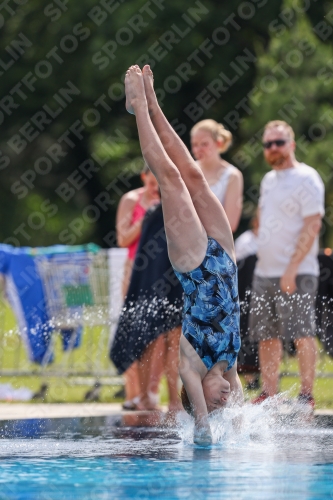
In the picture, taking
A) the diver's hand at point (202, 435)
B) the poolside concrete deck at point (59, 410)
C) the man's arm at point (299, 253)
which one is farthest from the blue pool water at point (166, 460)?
the man's arm at point (299, 253)

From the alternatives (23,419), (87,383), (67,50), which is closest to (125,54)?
(67,50)

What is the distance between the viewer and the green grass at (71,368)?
945 centimetres

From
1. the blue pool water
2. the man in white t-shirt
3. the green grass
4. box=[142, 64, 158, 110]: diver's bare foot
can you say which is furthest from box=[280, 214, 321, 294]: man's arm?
box=[142, 64, 158, 110]: diver's bare foot

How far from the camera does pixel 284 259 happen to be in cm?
795

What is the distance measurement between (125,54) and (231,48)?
290 centimetres

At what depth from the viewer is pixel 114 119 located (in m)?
29.3

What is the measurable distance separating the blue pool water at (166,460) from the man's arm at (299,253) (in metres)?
1.20

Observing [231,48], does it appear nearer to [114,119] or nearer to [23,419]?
[114,119]

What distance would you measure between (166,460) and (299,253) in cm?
330

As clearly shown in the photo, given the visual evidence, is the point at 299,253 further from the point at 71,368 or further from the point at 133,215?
the point at 71,368

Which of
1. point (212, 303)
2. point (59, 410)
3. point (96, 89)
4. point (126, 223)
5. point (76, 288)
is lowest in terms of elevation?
point (59, 410)

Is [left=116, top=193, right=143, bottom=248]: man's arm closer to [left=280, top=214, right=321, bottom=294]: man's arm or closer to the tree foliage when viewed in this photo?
[left=280, top=214, right=321, bottom=294]: man's arm

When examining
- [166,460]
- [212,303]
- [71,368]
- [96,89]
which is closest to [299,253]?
[212,303]

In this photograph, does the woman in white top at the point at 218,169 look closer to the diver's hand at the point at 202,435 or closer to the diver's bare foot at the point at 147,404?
the diver's bare foot at the point at 147,404
